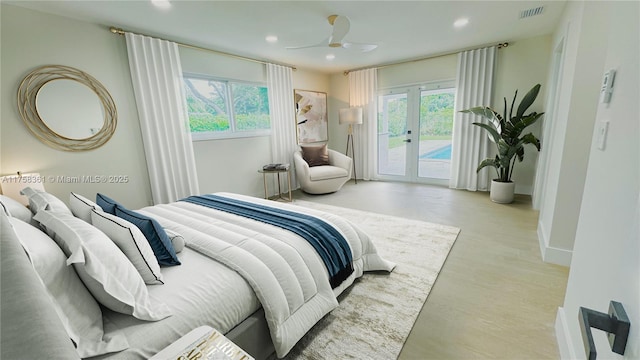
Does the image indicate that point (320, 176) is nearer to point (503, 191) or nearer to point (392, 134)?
point (392, 134)

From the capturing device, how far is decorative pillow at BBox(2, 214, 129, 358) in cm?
87

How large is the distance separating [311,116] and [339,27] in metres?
2.93

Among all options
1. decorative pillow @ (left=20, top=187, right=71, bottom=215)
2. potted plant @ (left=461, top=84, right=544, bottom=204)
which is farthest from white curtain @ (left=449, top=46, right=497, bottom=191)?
decorative pillow @ (left=20, top=187, right=71, bottom=215)

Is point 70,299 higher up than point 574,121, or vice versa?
point 574,121

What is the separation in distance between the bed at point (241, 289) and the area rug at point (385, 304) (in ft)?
0.51

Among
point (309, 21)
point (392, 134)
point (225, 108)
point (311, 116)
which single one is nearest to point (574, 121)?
point (309, 21)

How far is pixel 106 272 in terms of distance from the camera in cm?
103

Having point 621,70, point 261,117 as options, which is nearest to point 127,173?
point 261,117

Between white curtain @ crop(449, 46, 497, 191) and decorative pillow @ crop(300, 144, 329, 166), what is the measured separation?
2.40 m

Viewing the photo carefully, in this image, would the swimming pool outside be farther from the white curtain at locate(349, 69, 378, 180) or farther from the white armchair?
the white armchair

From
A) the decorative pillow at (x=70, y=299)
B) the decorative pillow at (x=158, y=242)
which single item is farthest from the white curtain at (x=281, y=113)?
the decorative pillow at (x=70, y=299)

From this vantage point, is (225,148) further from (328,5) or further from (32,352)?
(32,352)

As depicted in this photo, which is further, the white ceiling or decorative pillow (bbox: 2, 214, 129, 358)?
the white ceiling

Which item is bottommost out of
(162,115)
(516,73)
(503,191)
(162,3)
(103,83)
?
(503,191)
